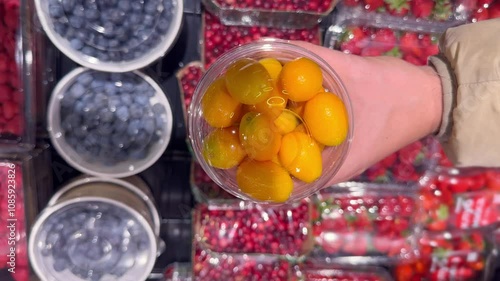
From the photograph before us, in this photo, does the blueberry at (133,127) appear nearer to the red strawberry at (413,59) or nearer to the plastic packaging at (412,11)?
the plastic packaging at (412,11)

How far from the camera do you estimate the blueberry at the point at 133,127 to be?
3.71 feet

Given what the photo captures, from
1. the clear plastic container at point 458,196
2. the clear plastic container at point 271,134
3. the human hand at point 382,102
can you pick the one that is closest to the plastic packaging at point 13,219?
the clear plastic container at point 271,134

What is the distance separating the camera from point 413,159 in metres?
1.31

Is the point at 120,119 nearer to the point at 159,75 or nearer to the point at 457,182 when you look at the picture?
the point at 159,75

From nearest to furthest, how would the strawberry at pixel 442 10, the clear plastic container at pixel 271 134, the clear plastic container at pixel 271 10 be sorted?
1. the clear plastic container at pixel 271 134
2. the clear plastic container at pixel 271 10
3. the strawberry at pixel 442 10

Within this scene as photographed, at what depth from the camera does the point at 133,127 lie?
1131 mm

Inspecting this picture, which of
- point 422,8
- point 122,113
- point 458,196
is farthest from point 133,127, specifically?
point 458,196

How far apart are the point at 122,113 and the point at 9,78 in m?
0.24

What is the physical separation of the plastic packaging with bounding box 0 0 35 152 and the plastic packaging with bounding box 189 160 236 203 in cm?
38

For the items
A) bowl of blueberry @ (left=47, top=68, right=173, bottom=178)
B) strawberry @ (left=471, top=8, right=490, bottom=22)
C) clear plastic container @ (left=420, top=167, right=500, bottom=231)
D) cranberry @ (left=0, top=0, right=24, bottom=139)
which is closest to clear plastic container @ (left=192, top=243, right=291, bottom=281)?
bowl of blueberry @ (left=47, top=68, right=173, bottom=178)

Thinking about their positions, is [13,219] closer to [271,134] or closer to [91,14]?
[91,14]

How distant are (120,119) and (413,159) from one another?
739 millimetres

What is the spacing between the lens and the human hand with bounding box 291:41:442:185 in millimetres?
985

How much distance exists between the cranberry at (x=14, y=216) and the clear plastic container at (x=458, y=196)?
998mm
